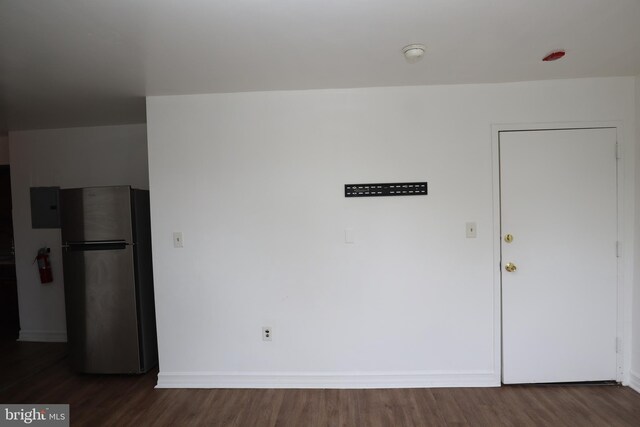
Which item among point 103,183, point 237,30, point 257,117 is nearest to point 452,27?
point 237,30

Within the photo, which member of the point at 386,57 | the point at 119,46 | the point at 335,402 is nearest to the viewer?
the point at 119,46

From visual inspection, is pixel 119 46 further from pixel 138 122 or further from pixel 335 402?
pixel 335 402

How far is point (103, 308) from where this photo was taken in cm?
269

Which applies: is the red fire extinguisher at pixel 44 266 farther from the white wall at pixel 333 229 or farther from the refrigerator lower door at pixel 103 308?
the white wall at pixel 333 229

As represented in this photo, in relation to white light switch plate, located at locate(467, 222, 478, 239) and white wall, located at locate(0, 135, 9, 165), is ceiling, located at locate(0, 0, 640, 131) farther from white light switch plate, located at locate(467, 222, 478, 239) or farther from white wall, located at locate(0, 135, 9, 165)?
white wall, located at locate(0, 135, 9, 165)

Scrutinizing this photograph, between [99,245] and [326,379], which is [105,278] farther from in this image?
[326,379]

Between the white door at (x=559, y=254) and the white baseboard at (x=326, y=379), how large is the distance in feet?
1.07

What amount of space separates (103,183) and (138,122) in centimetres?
82

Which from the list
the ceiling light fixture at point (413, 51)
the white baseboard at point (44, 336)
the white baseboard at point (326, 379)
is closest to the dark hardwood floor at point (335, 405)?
the white baseboard at point (326, 379)

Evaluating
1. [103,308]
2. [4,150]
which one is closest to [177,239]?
[103,308]

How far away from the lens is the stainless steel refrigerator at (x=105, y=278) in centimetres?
264

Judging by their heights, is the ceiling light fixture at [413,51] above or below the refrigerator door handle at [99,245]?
above

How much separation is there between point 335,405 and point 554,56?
111 inches

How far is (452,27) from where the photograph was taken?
5.32ft
